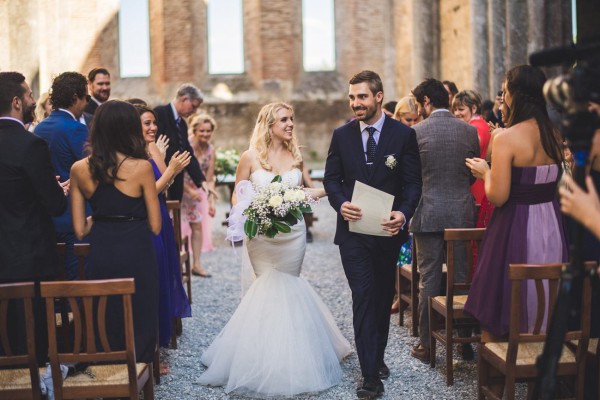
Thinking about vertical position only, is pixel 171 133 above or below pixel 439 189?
above

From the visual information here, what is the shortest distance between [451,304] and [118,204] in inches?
91.7

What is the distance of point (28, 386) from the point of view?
362cm

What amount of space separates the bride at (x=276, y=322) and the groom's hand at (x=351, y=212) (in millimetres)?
782

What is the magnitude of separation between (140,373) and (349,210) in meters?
1.62

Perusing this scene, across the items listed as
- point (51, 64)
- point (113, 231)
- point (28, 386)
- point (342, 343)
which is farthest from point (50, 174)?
point (51, 64)

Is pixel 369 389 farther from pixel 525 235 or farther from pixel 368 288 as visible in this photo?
pixel 525 235

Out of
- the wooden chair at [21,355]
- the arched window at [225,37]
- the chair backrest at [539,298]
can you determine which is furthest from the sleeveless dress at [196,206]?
the arched window at [225,37]

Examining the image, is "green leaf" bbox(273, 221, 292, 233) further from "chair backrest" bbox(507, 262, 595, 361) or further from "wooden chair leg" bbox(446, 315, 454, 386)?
"chair backrest" bbox(507, 262, 595, 361)

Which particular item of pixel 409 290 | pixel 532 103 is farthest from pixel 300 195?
pixel 409 290

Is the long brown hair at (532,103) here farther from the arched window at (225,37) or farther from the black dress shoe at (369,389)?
the arched window at (225,37)

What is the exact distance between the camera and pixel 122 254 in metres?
4.24

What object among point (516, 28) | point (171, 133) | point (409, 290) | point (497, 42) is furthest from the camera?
point (497, 42)

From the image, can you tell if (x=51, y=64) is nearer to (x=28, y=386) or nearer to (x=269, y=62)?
(x=269, y=62)

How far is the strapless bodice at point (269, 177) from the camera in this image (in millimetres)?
5461
